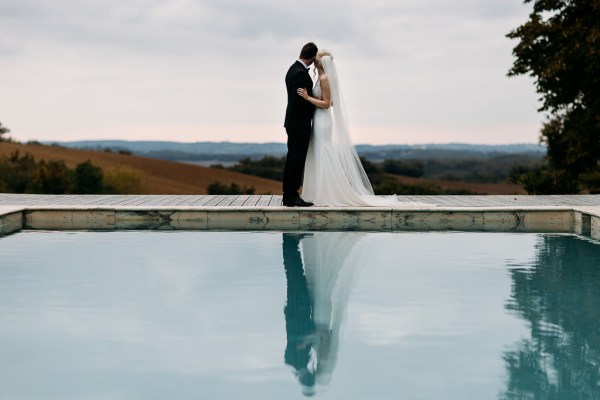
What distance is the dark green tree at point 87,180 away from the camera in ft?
97.3

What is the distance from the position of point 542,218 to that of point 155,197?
→ 6.95 meters

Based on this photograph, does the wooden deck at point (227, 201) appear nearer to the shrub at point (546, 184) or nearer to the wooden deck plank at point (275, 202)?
the wooden deck plank at point (275, 202)

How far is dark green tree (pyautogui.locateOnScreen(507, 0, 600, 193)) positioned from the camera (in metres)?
20.9

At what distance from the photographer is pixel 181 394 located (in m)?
4.50

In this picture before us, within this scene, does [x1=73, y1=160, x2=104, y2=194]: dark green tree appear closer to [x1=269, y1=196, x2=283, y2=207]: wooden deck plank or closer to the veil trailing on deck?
[x1=269, y1=196, x2=283, y2=207]: wooden deck plank

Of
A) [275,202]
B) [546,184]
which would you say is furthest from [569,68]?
[275,202]

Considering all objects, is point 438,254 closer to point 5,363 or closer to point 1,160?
point 5,363

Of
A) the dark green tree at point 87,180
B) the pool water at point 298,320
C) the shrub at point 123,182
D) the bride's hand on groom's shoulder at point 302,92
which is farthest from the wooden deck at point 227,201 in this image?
the shrub at point 123,182

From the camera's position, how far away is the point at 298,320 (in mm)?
6426

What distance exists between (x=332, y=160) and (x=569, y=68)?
427 inches

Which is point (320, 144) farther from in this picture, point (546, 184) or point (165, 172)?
point (165, 172)

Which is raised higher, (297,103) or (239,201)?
(297,103)

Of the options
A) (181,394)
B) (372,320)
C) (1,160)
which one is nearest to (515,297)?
(372,320)

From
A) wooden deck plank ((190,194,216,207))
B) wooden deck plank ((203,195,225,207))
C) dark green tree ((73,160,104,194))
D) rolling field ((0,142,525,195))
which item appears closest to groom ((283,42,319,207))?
wooden deck plank ((203,195,225,207))
